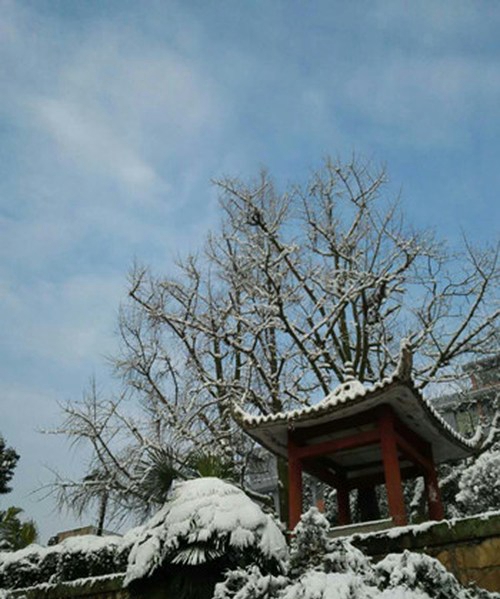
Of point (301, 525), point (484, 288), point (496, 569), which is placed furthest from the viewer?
point (484, 288)

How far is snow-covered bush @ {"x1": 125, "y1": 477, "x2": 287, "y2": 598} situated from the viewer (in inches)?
160

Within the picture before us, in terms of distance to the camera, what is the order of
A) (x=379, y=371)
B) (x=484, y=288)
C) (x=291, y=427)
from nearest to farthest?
(x=291, y=427)
(x=484, y=288)
(x=379, y=371)

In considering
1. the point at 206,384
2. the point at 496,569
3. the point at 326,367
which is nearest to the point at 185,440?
the point at 206,384

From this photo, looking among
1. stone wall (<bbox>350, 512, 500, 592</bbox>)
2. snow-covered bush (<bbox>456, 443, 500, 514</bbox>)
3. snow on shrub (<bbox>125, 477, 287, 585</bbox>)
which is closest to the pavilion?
stone wall (<bbox>350, 512, 500, 592</bbox>)

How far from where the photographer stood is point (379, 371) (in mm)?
13586

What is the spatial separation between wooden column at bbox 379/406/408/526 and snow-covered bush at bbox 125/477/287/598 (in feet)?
8.39

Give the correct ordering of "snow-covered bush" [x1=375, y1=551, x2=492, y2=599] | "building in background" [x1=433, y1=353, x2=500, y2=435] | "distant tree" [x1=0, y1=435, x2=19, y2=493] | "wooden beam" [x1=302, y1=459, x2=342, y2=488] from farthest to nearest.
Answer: "distant tree" [x1=0, y1=435, x2=19, y2=493], "building in background" [x1=433, y1=353, x2=500, y2=435], "wooden beam" [x1=302, y1=459, x2=342, y2=488], "snow-covered bush" [x1=375, y1=551, x2=492, y2=599]

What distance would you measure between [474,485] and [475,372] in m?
3.01

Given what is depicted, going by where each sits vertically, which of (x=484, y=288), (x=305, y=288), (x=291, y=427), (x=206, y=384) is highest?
(x=305, y=288)

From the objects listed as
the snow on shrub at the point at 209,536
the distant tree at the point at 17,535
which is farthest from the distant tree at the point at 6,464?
the snow on shrub at the point at 209,536

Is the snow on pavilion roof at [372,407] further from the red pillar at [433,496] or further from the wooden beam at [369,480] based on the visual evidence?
the wooden beam at [369,480]

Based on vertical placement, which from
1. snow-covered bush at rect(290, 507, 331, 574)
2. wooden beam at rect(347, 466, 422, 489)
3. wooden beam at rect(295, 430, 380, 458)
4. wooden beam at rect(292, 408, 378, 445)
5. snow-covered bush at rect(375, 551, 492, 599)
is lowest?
snow-covered bush at rect(375, 551, 492, 599)

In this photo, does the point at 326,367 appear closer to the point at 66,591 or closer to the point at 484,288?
the point at 484,288

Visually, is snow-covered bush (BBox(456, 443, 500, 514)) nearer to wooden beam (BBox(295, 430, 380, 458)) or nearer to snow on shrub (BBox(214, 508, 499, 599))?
wooden beam (BBox(295, 430, 380, 458))
